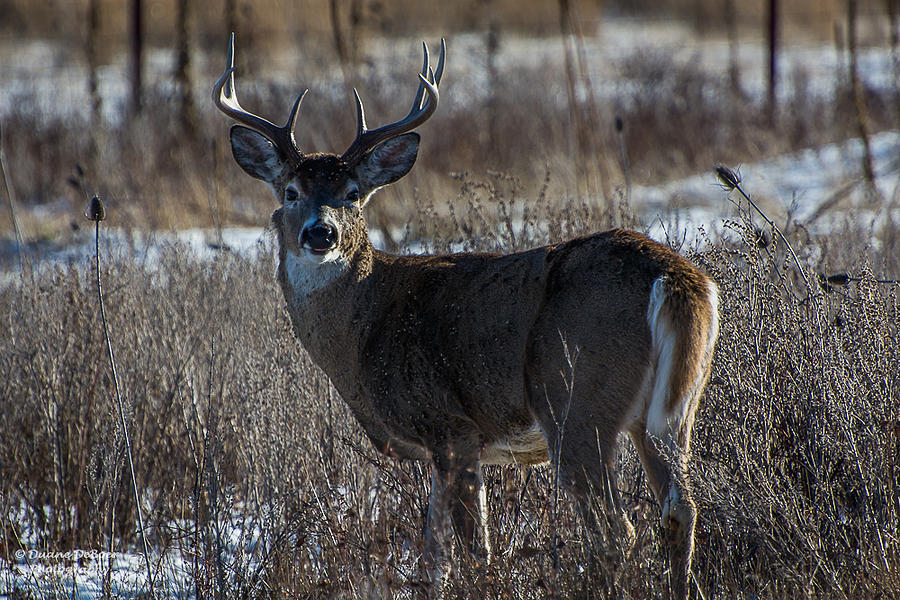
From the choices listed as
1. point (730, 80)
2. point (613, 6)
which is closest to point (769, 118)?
point (730, 80)

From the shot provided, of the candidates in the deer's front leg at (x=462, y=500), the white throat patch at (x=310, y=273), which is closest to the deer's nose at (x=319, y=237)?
the white throat patch at (x=310, y=273)

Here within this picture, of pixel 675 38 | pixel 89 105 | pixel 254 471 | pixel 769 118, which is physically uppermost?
pixel 675 38

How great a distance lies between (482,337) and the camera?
407cm

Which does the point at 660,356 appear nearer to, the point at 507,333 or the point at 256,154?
the point at 507,333

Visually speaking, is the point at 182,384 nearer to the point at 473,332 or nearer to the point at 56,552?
the point at 56,552

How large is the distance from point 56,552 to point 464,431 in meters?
1.89

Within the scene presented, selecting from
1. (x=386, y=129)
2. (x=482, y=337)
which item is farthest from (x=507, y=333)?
(x=386, y=129)

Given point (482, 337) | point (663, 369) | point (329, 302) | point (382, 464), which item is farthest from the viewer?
point (329, 302)

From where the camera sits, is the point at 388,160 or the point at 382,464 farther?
the point at 388,160

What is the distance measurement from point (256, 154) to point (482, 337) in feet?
5.22

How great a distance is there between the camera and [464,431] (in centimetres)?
414

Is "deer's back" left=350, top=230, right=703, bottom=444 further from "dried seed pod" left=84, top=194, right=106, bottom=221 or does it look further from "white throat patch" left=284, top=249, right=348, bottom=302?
"dried seed pod" left=84, top=194, right=106, bottom=221

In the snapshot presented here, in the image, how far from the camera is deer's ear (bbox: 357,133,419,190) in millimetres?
4863

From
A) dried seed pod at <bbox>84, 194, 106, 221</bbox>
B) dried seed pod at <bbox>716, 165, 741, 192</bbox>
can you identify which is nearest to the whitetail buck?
dried seed pod at <bbox>716, 165, 741, 192</bbox>
